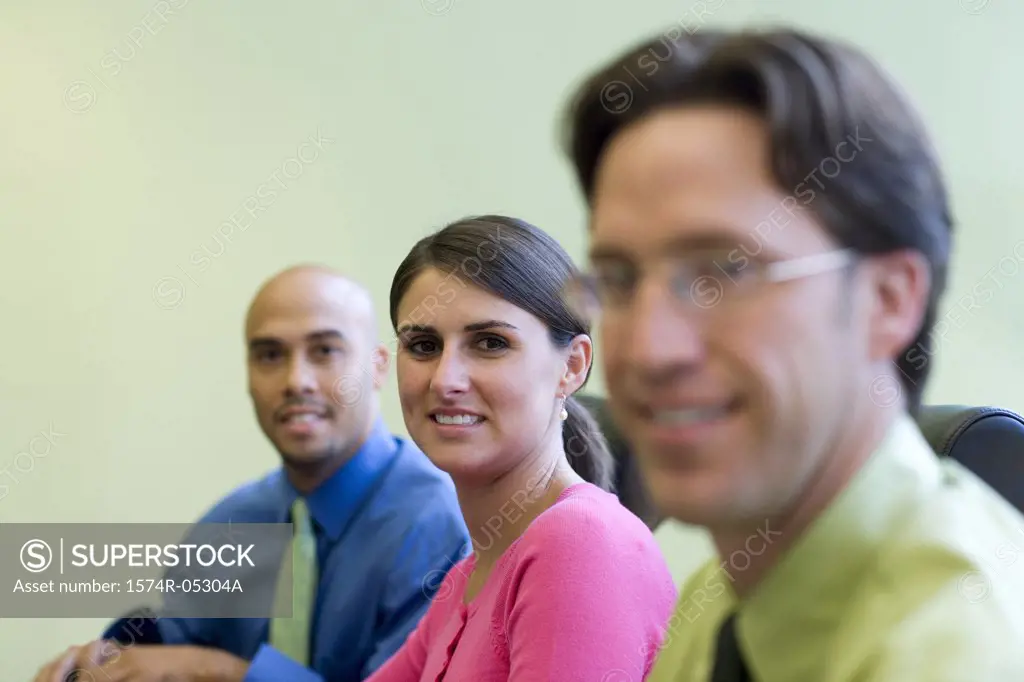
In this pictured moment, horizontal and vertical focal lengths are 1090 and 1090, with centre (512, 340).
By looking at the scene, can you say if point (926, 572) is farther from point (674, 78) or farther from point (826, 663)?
point (674, 78)

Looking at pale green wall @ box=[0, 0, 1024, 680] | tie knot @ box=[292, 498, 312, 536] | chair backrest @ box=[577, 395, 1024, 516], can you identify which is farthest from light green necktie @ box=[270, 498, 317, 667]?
chair backrest @ box=[577, 395, 1024, 516]

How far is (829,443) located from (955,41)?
6.64ft

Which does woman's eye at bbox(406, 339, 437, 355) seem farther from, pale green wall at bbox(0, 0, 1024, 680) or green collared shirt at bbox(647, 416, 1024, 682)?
pale green wall at bbox(0, 0, 1024, 680)

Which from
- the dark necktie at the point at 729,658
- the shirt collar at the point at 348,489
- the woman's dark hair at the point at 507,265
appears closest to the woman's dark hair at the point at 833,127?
the dark necktie at the point at 729,658

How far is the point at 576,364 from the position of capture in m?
1.41

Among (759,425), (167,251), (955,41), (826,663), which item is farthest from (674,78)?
(167,251)

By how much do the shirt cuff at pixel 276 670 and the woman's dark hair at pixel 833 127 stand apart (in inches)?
53.6

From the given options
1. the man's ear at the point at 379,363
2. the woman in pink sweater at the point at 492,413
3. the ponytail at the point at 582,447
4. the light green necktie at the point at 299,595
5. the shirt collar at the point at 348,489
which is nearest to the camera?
the woman in pink sweater at the point at 492,413

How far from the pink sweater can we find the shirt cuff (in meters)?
0.57

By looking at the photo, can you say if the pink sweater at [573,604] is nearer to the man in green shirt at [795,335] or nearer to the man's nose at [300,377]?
the man in green shirt at [795,335]

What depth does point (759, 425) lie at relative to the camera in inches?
23.1

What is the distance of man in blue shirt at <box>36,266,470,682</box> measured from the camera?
184cm

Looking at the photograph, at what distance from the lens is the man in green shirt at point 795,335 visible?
1.91 ft

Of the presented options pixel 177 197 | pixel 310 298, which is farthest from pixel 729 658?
pixel 177 197
